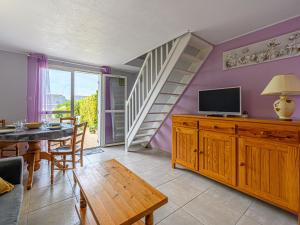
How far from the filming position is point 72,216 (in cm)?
161

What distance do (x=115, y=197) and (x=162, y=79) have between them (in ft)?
6.56

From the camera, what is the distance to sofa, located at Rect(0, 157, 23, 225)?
1.04m

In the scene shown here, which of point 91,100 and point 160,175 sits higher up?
point 91,100

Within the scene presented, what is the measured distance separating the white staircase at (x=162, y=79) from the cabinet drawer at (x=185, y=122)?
56 cm

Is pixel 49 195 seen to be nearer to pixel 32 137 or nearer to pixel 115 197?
pixel 32 137

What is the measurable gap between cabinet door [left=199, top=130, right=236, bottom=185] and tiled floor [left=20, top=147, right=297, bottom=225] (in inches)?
7.5

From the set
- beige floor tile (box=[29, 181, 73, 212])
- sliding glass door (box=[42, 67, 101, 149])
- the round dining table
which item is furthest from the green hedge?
beige floor tile (box=[29, 181, 73, 212])

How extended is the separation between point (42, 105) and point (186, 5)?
10.7 ft

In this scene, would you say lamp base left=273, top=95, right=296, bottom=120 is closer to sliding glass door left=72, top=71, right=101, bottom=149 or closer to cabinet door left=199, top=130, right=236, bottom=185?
cabinet door left=199, top=130, right=236, bottom=185

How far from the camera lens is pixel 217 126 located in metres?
2.17

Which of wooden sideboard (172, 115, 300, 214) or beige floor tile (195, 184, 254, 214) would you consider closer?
wooden sideboard (172, 115, 300, 214)

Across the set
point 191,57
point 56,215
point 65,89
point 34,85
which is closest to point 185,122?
point 191,57

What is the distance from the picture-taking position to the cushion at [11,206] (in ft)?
3.33

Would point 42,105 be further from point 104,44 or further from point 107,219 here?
point 107,219
